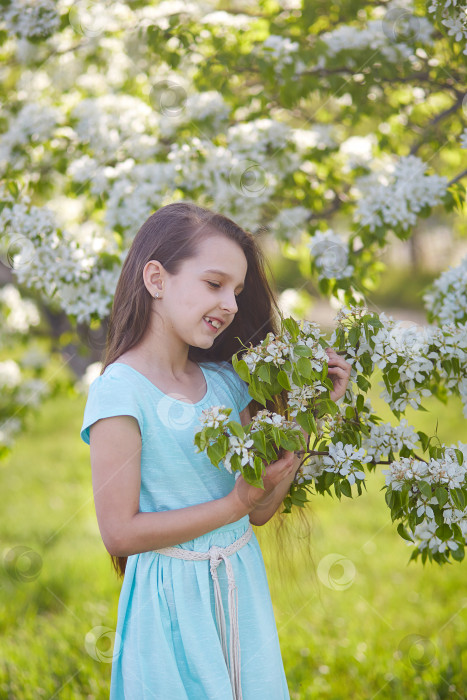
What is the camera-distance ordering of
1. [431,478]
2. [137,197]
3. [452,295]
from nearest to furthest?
[431,478]
[452,295]
[137,197]

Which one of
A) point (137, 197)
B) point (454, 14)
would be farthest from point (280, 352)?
point (137, 197)

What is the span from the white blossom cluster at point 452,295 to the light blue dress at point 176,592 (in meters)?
0.97

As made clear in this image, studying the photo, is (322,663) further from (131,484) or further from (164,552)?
(131,484)

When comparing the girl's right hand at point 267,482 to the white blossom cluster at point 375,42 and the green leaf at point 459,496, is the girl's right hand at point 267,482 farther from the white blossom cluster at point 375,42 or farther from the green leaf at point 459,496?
the white blossom cluster at point 375,42

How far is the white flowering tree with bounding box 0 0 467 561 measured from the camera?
2.53 m

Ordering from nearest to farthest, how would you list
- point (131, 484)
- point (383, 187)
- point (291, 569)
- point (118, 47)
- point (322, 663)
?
point (131, 484) < point (291, 569) < point (383, 187) < point (322, 663) < point (118, 47)

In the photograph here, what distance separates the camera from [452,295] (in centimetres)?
230

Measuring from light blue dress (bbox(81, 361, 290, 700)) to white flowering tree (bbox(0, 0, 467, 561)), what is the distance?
0.53 meters

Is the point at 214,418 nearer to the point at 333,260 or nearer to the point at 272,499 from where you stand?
the point at 272,499

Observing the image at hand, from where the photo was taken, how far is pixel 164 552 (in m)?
1.69

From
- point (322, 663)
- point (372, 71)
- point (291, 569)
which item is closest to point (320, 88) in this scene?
point (372, 71)

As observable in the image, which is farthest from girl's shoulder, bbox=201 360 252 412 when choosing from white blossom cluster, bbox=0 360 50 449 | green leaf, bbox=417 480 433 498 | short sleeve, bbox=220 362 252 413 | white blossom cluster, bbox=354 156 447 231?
white blossom cluster, bbox=0 360 50 449

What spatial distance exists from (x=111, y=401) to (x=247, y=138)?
1.65 metres

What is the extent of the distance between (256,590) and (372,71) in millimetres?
2168
